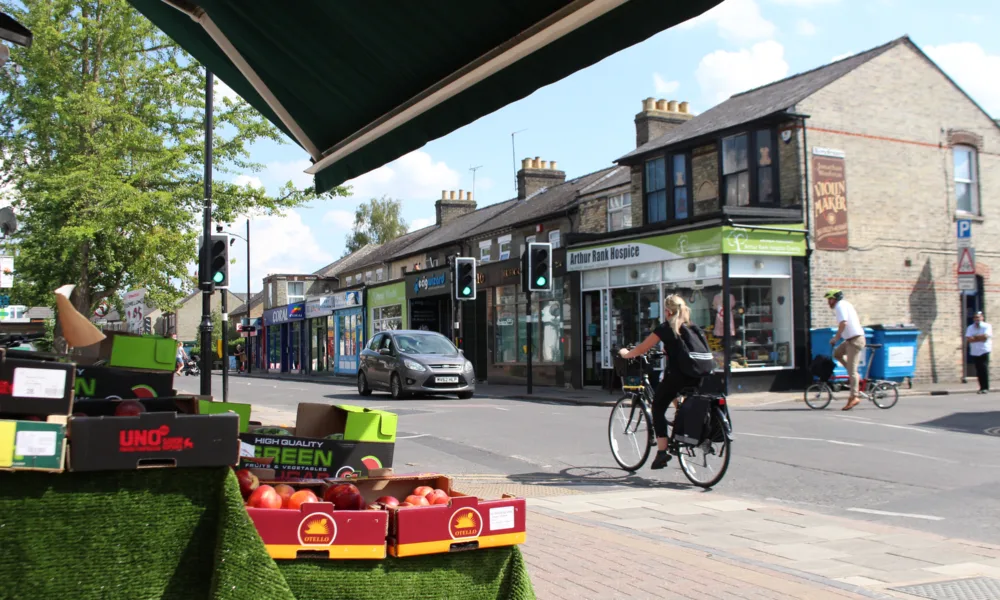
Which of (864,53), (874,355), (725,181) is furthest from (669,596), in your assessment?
(864,53)

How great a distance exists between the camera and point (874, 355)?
60.2 feet

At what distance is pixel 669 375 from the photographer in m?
8.48

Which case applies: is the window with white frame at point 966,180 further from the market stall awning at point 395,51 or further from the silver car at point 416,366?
the market stall awning at point 395,51

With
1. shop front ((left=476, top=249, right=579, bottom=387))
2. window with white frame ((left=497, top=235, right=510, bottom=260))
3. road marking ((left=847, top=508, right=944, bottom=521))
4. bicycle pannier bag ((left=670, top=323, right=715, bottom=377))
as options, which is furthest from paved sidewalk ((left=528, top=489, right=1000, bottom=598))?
window with white frame ((left=497, top=235, right=510, bottom=260))

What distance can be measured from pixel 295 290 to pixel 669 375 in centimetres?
5782

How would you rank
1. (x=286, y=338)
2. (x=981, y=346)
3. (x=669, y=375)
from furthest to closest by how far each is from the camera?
(x=286, y=338) < (x=981, y=346) < (x=669, y=375)

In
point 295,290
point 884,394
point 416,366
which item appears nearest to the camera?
point 884,394

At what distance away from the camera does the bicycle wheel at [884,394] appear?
15.4 m

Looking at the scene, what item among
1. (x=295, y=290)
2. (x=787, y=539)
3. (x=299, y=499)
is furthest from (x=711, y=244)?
(x=295, y=290)

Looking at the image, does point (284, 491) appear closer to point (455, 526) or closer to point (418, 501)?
point (418, 501)

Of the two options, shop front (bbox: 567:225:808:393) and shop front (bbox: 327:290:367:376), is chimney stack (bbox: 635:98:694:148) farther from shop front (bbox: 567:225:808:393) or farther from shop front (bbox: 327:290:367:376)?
shop front (bbox: 327:290:367:376)

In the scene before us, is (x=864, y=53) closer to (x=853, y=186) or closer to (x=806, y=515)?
(x=853, y=186)

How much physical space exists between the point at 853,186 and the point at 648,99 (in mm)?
8409

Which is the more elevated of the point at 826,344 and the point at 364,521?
the point at 826,344
